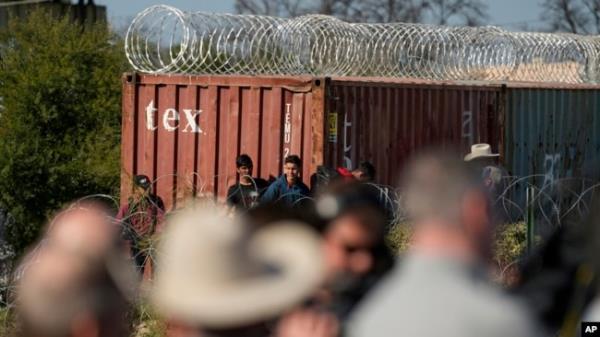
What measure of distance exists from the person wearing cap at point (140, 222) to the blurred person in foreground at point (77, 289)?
6.17 meters

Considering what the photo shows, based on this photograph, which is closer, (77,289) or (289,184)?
(77,289)

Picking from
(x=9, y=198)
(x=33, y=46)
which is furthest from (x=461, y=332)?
(x=33, y=46)

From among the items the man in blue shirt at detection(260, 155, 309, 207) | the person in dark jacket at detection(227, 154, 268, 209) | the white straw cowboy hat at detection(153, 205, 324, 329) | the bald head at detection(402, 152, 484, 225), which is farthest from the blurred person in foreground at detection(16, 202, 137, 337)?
the man in blue shirt at detection(260, 155, 309, 207)

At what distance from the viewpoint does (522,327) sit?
310cm

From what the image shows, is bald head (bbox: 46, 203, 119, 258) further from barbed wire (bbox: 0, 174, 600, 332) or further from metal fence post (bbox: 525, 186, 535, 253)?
metal fence post (bbox: 525, 186, 535, 253)

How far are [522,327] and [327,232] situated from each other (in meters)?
1.70

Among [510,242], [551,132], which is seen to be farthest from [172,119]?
[551,132]

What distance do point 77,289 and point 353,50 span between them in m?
14.4

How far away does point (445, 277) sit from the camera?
10.5 feet

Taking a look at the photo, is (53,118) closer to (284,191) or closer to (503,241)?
(284,191)

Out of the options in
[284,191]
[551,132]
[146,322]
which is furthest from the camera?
[551,132]

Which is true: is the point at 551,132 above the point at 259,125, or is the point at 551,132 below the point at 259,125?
below

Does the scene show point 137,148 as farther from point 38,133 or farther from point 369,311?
point 369,311

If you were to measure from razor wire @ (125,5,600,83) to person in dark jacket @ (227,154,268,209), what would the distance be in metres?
2.20
